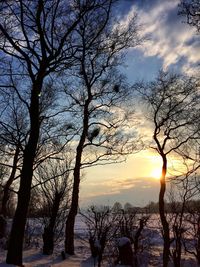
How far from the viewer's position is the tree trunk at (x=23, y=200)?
1178 centimetres

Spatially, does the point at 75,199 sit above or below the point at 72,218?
above

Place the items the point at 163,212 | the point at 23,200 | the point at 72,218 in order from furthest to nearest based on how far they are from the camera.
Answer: the point at 163,212, the point at 72,218, the point at 23,200

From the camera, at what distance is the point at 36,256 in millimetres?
20703

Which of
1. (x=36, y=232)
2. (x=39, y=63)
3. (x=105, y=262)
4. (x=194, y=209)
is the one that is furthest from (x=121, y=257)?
(x=36, y=232)

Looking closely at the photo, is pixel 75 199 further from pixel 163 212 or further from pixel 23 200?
pixel 23 200

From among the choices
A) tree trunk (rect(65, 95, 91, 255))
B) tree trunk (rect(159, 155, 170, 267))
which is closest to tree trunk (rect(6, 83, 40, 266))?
tree trunk (rect(65, 95, 91, 255))

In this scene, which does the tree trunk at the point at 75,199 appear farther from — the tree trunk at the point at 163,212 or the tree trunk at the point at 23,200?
the tree trunk at the point at 23,200

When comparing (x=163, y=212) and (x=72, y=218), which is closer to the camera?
(x=72, y=218)

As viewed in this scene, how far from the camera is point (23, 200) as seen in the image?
12133mm

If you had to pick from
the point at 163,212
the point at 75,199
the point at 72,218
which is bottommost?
the point at 72,218

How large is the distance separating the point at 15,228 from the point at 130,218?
11080 millimetres

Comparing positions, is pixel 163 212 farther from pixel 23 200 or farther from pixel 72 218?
pixel 23 200

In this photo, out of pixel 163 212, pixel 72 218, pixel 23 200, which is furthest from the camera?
pixel 163 212

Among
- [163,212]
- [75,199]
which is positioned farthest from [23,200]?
[163,212]
